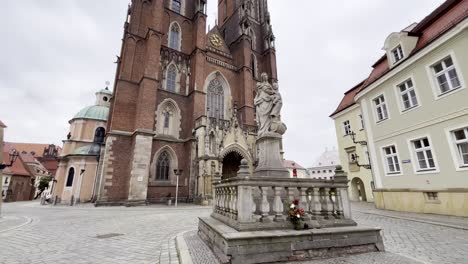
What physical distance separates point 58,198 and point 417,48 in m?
33.1

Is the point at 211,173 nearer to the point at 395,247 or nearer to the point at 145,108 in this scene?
the point at 145,108

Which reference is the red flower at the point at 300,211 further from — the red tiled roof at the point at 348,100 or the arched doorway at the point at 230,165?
the red tiled roof at the point at 348,100

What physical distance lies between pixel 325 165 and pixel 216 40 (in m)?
41.3

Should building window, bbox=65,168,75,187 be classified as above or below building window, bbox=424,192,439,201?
above

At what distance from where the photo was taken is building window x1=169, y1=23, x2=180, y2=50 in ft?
78.3

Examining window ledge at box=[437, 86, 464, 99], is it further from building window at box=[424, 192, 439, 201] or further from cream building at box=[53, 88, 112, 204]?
cream building at box=[53, 88, 112, 204]

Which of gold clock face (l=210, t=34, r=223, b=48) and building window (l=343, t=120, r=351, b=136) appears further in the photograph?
gold clock face (l=210, t=34, r=223, b=48)

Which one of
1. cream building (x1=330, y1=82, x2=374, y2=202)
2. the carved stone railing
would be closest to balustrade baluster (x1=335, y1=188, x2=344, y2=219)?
the carved stone railing

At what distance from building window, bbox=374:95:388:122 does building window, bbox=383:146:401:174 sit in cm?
182

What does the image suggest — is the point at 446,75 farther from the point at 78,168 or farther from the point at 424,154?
the point at 78,168

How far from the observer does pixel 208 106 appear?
78.3 ft

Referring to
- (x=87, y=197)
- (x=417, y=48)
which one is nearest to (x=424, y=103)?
(x=417, y=48)

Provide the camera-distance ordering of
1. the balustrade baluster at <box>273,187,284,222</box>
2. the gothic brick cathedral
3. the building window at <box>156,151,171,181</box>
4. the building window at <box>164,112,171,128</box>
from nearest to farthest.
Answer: the balustrade baluster at <box>273,187,284,222</box> → the gothic brick cathedral → the building window at <box>156,151,171,181</box> → the building window at <box>164,112,171,128</box>

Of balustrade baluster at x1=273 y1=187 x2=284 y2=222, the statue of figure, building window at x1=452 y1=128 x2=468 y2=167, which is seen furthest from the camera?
building window at x1=452 y1=128 x2=468 y2=167
